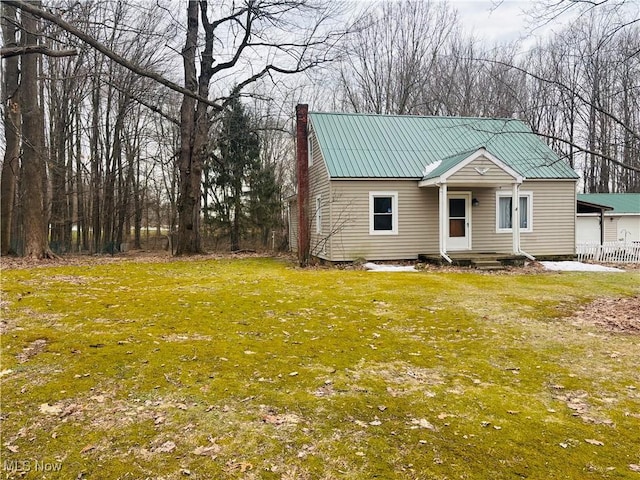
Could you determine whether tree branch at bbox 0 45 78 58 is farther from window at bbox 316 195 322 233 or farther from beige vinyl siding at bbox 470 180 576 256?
beige vinyl siding at bbox 470 180 576 256

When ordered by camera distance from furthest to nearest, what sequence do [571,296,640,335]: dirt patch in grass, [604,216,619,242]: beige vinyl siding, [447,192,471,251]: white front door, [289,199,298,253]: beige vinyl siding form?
[604,216,619,242]: beige vinyl siding < [289,199,298,253]: beige vinyl siding < [447,192,471,251]: white front door < [571,296,640,335]: dirt patch in grass

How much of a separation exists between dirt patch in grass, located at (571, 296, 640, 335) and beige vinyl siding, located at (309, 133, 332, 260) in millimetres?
8280

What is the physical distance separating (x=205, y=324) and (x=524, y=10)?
6.94 m

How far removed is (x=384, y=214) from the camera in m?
14.8

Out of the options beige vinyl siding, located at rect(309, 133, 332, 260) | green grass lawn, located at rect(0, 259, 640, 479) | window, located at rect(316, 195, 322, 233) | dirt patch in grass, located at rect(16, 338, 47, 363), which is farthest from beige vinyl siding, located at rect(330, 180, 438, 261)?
dirt patch in grass, located at rect(16, 338, 47, 363)

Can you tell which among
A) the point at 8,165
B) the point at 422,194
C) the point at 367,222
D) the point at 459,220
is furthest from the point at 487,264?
the point at 8,165

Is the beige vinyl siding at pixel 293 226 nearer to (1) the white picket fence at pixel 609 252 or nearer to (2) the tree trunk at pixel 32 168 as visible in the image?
(2) the tree trunk at pixel 32 168

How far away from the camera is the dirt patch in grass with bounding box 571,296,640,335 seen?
6332mm

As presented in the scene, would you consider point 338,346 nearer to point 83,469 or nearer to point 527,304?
point 83,469

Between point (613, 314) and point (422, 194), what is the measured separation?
8439mm

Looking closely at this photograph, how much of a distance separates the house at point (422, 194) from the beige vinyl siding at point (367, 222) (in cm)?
3

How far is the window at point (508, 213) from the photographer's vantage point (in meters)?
15.6

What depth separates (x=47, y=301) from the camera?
711 centimetres

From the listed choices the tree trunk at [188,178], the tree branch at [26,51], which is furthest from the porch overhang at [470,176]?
the tree branch at [26,51]
